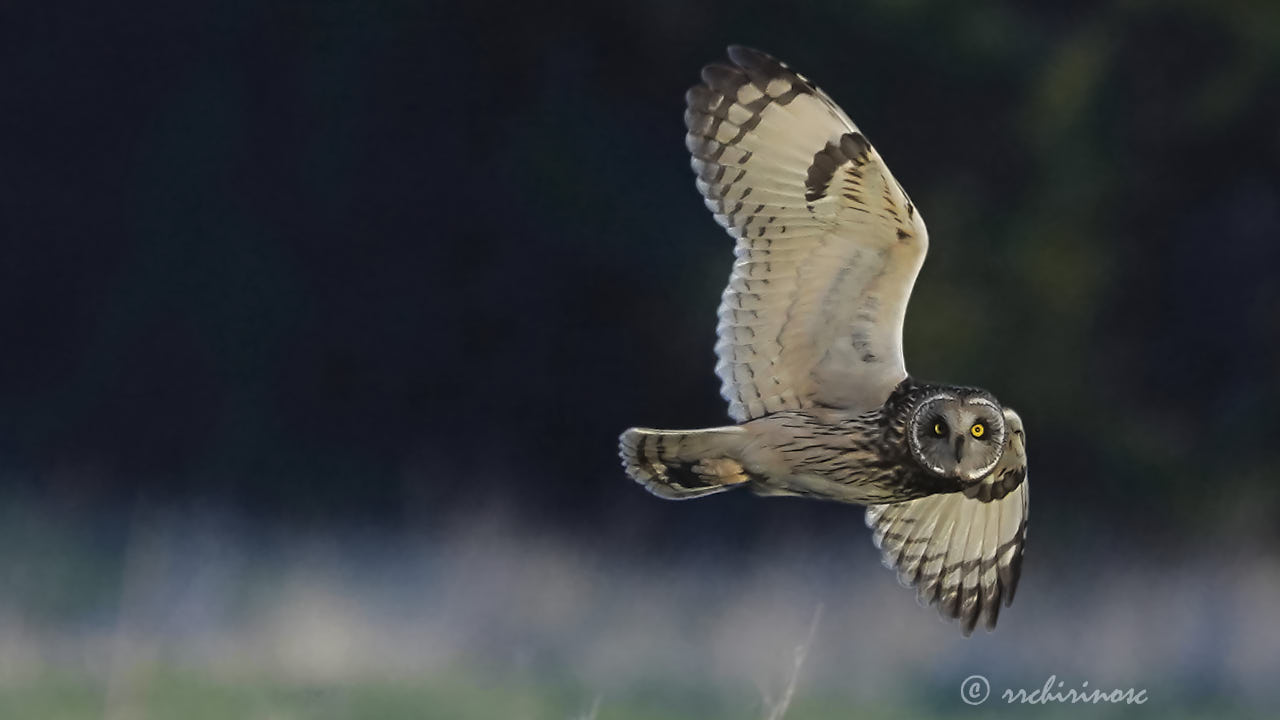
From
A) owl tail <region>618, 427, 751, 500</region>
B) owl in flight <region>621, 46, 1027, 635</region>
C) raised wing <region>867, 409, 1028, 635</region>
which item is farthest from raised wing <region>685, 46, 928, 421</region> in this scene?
raised wing <region>867, 409, 1028, 635</region>

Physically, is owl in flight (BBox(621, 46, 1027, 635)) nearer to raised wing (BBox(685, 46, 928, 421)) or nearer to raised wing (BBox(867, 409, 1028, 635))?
raised wing (BBox(685, 46, 928, 421))

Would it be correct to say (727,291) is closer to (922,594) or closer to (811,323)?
(811,323)

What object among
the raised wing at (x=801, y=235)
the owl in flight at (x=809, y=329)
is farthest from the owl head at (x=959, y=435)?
the raised wing at (x=801, y=235)

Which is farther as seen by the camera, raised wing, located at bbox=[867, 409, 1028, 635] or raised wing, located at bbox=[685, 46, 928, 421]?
Answer: raised wing, located at bbox=[867, 409, 1028, 635]

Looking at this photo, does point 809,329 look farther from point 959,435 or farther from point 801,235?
point 959,435

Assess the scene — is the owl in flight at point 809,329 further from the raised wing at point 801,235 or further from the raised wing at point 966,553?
the raised wing at point 966,553

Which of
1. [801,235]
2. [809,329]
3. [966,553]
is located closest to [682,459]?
[809,329]

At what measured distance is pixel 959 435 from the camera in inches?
121

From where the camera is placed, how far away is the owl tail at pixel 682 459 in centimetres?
321

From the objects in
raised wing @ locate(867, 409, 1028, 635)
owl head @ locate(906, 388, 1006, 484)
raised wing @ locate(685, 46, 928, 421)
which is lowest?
raised wing @ locate(867, 409, 1028, 635)

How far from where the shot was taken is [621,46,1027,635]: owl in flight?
3.15 meters

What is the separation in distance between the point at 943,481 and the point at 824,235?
53cm

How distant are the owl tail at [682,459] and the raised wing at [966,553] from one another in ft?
1.69

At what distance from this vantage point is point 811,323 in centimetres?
330
